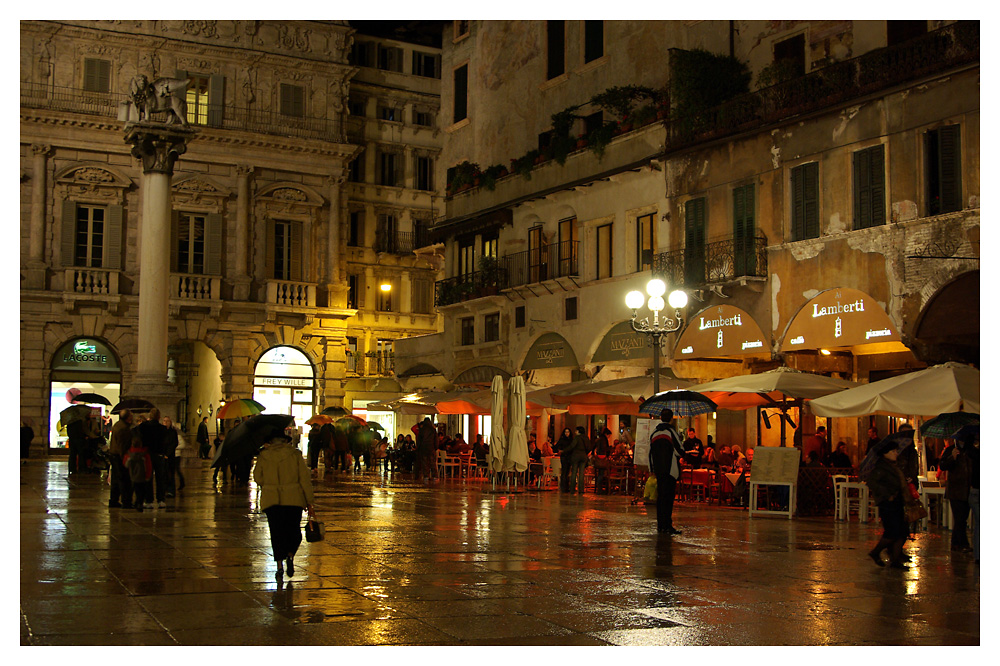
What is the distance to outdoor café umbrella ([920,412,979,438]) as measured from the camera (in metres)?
15.3

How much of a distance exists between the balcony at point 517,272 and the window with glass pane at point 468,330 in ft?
2.79

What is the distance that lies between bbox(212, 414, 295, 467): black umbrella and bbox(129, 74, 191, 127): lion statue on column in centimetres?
1773

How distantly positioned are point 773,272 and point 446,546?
14.5 m

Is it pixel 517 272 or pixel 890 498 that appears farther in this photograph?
pixel 517 272

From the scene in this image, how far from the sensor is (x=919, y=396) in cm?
1658

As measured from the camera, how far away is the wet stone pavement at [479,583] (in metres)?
8.23

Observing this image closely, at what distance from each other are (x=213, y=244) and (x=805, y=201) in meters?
26.5

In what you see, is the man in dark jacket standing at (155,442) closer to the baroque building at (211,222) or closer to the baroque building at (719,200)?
the baroque building at (719,200)

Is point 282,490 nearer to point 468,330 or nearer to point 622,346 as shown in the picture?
point 622,346

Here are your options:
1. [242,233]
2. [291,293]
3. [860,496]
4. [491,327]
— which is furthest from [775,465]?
[242,233]

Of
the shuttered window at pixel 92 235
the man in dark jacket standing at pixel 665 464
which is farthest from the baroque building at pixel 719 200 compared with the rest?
the shuttered window at pixel 92 235

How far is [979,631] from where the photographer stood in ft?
Result: 28.2

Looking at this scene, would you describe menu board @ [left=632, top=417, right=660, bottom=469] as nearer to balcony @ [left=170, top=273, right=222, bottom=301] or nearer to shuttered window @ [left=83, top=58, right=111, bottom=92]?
balcony @ [left=170, top=273, right=222, bottom=301]

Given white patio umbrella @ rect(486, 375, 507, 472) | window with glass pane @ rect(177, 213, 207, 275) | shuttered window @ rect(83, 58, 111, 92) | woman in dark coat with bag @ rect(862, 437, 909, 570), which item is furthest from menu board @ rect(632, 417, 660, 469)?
shuttered window @ rect(83, 58, 111, 92)
